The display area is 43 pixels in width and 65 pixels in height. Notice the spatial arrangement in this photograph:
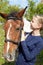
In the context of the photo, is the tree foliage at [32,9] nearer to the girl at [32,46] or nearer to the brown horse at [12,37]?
the brown horse at [12,37]

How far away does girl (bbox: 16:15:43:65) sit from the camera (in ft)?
13.5

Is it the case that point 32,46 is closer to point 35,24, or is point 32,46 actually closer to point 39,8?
point 35,24

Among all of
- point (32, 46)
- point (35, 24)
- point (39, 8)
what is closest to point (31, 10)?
point (39, 8)

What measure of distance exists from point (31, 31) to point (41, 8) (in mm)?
2023

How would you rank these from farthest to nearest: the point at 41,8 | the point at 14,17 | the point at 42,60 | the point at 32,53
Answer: the point at 41,8
the point at 42,60
the point at 14,17
the point at 32,53

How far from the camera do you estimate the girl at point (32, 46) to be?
4.11m

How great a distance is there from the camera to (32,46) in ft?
13.5

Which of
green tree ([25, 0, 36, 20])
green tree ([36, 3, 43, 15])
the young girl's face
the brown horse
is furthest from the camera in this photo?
green tree ([25, 0, 36, 20])

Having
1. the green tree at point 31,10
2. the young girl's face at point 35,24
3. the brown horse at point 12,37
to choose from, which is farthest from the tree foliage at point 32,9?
the young girl's face at point 35,24

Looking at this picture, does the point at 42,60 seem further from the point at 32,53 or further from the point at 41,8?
the point at 41,8

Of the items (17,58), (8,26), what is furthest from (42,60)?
(8,26)

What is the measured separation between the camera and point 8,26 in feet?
14.0

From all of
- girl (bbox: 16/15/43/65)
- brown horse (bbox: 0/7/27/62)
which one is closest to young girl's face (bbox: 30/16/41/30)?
girl (bbox: 16/15/43/65)

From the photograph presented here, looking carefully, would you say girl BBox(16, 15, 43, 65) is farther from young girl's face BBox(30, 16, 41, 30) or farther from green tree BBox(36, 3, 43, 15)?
green tree BBox(36, 3, 43, 15)
